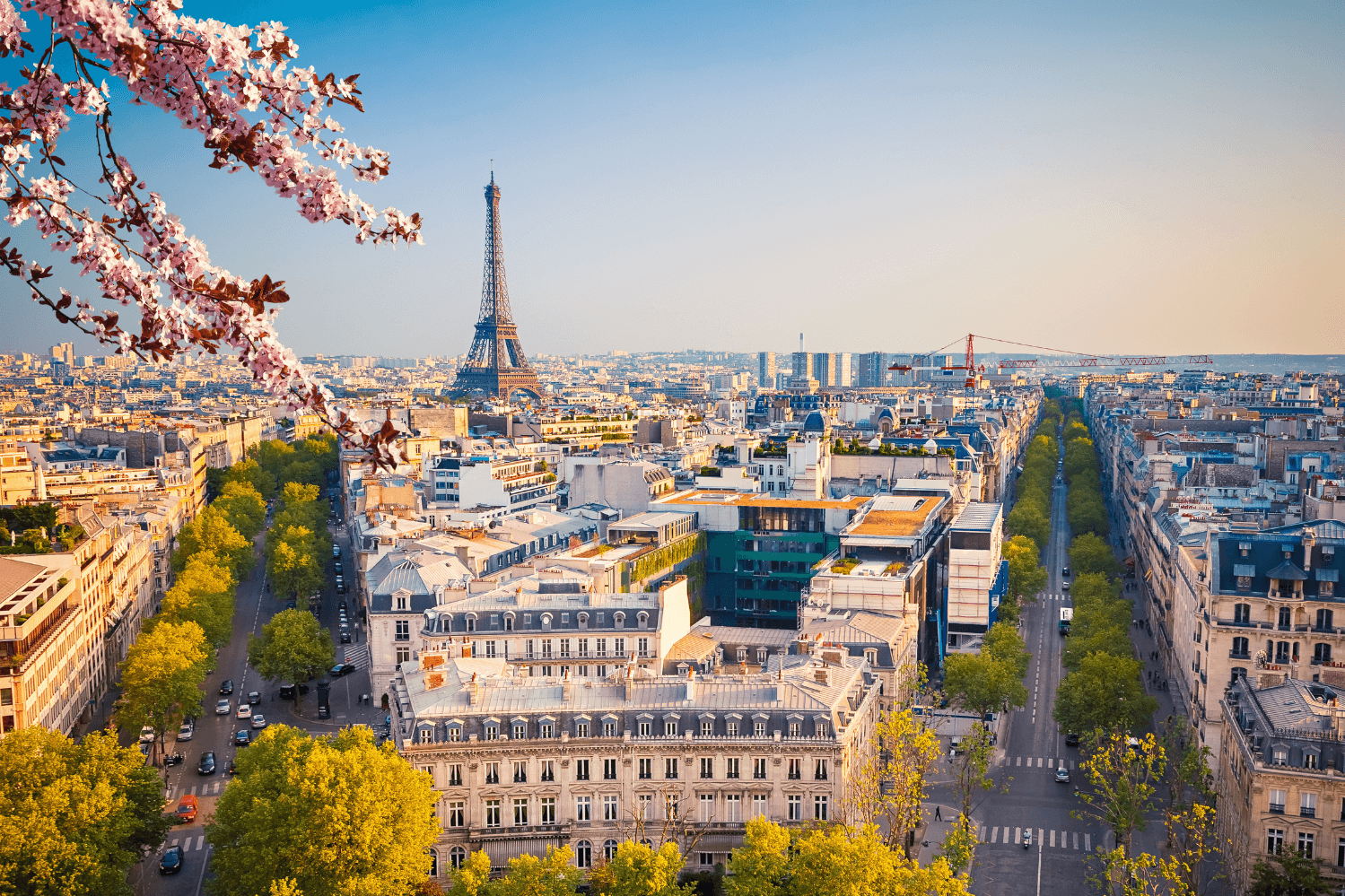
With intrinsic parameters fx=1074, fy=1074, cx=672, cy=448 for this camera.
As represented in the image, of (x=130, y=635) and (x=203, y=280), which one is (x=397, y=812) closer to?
(x=203, y=280)

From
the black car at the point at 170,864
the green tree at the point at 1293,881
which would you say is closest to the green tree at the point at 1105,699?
the green tree at the point at 1293,881

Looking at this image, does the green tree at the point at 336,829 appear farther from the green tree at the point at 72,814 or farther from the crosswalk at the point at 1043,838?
the crosswalk at the point at 1043,838

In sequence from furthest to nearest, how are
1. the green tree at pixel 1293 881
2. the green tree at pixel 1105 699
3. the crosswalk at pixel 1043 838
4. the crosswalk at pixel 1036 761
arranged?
the crosswalk at pixel 1036 761
the green tree at pixel 1105 699
the crosswalk at pixel 1043 838
the green tree at pixel 1293 881

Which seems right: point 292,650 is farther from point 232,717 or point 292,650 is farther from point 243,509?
point 243,509

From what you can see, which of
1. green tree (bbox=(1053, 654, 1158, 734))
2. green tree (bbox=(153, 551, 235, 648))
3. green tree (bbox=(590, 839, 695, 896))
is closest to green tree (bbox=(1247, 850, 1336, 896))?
green tree (bbox=(1053, 654, 1158, 734))

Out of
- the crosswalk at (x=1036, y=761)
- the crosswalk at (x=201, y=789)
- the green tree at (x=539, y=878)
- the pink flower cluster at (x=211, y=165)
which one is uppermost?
the pink flower cluster at (x=211, y=165)

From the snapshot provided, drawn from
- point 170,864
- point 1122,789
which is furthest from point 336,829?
point 1122,789
